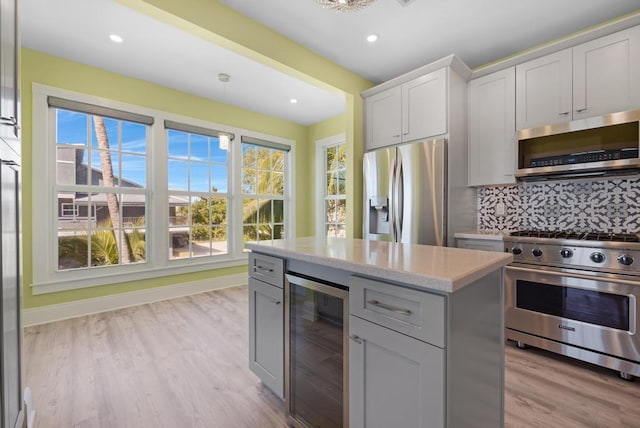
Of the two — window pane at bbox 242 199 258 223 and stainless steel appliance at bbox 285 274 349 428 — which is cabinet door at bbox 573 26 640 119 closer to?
stainless steel appliance at bbox 285 274 349 428

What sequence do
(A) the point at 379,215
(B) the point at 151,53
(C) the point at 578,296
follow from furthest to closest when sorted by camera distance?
(A) the point at 379,215 → (B) the point at 151,53 → (C) the point at 578,296

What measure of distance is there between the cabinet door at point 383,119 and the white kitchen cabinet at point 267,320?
2.14 meters

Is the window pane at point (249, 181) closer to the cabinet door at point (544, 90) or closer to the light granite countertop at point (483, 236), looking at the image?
the light granite countertop at point (483, 236)

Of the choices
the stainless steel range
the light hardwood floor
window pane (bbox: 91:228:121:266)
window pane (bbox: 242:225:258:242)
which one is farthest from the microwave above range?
window pane (bbox: 91:228:121:266)

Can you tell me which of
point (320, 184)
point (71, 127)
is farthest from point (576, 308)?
point (71, 127)

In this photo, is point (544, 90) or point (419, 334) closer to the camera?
point (419, 334)

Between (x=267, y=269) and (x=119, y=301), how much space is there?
2769mm

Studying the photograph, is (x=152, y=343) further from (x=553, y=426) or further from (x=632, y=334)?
(x=632, y=334)

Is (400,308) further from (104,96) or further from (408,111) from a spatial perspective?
(104,96)

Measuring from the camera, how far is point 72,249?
10.7 feet

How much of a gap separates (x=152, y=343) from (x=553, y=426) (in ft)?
9.19

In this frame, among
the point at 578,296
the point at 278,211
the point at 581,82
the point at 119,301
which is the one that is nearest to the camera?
the point at 578,296

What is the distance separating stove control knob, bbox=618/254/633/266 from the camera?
1.93 m

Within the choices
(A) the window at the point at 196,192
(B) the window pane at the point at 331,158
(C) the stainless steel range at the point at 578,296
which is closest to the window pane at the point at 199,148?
(A) the window at the point at 196,192
